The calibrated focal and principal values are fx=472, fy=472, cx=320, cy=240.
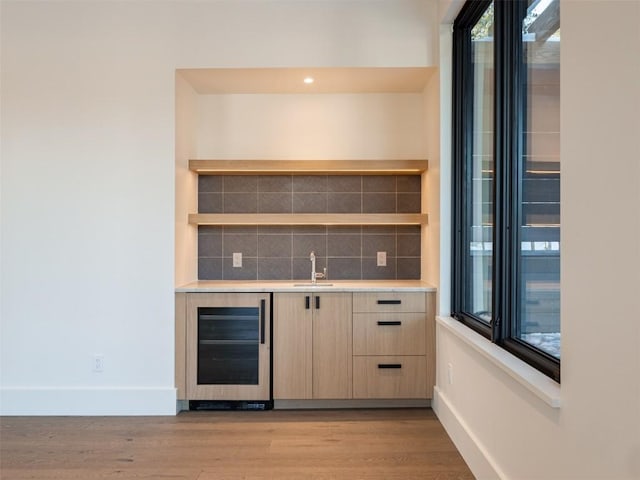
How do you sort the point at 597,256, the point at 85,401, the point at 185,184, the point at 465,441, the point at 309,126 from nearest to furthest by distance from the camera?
the point at 597,256 → the point at 465,441 → the point at 85,401 → the point at 185,184 → the point at 309,126

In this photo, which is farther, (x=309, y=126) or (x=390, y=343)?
(x=309, y=126)

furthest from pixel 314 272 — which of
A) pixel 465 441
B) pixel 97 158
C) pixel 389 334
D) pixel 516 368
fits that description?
pixel 516 368

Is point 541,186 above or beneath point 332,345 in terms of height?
above

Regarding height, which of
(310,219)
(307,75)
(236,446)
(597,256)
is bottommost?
(236,446)

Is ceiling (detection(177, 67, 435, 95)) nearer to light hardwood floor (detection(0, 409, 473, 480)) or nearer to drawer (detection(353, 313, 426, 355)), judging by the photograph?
drawer (detection(353, 313, 426, 355))

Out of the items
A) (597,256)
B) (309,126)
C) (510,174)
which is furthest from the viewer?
(309,126)

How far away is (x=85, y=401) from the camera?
3357 mm

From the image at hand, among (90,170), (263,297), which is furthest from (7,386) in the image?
(263,297)

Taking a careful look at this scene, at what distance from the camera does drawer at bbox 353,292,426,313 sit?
3.43 meters

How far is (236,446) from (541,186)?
87.9 inches

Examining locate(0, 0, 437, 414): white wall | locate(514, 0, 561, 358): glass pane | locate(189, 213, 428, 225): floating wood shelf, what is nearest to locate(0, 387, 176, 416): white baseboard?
locate(0, 0, 437, 414): white wall

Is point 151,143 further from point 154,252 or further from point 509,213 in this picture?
point 509,213

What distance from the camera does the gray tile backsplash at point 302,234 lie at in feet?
13.1

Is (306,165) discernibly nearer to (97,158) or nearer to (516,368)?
(97,158)
